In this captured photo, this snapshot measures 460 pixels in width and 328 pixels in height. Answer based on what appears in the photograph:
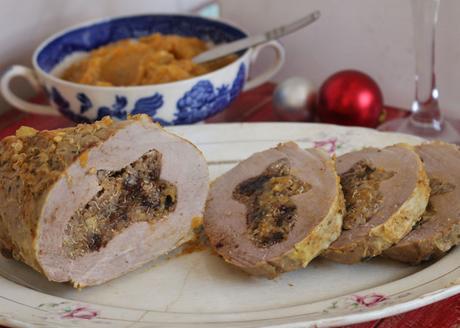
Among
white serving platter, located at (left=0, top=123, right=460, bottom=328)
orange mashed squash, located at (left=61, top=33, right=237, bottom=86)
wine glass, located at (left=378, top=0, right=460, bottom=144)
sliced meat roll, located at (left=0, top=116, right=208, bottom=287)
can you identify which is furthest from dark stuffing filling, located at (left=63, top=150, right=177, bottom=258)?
wine glass, located at (left=378, top=0, right=460, bottom=144)

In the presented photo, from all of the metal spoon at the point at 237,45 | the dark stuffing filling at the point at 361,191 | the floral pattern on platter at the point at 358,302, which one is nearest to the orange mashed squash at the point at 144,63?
the metal spoon at the point at 237,45

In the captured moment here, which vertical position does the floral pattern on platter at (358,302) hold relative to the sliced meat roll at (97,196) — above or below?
below

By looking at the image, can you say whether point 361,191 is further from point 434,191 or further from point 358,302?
point 358,302

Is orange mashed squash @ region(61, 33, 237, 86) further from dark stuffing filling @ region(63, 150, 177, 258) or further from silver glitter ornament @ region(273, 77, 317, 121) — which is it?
dark stuffing filling @ region(63, 150, 177, 258)

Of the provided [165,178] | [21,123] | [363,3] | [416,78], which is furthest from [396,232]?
[21,123]

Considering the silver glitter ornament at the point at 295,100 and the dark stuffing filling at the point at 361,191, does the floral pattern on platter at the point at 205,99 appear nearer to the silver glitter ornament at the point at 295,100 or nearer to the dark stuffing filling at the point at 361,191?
the silver glitter ornament at the point at 295,100

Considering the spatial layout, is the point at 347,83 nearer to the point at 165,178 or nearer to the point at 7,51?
the point at 165,178
